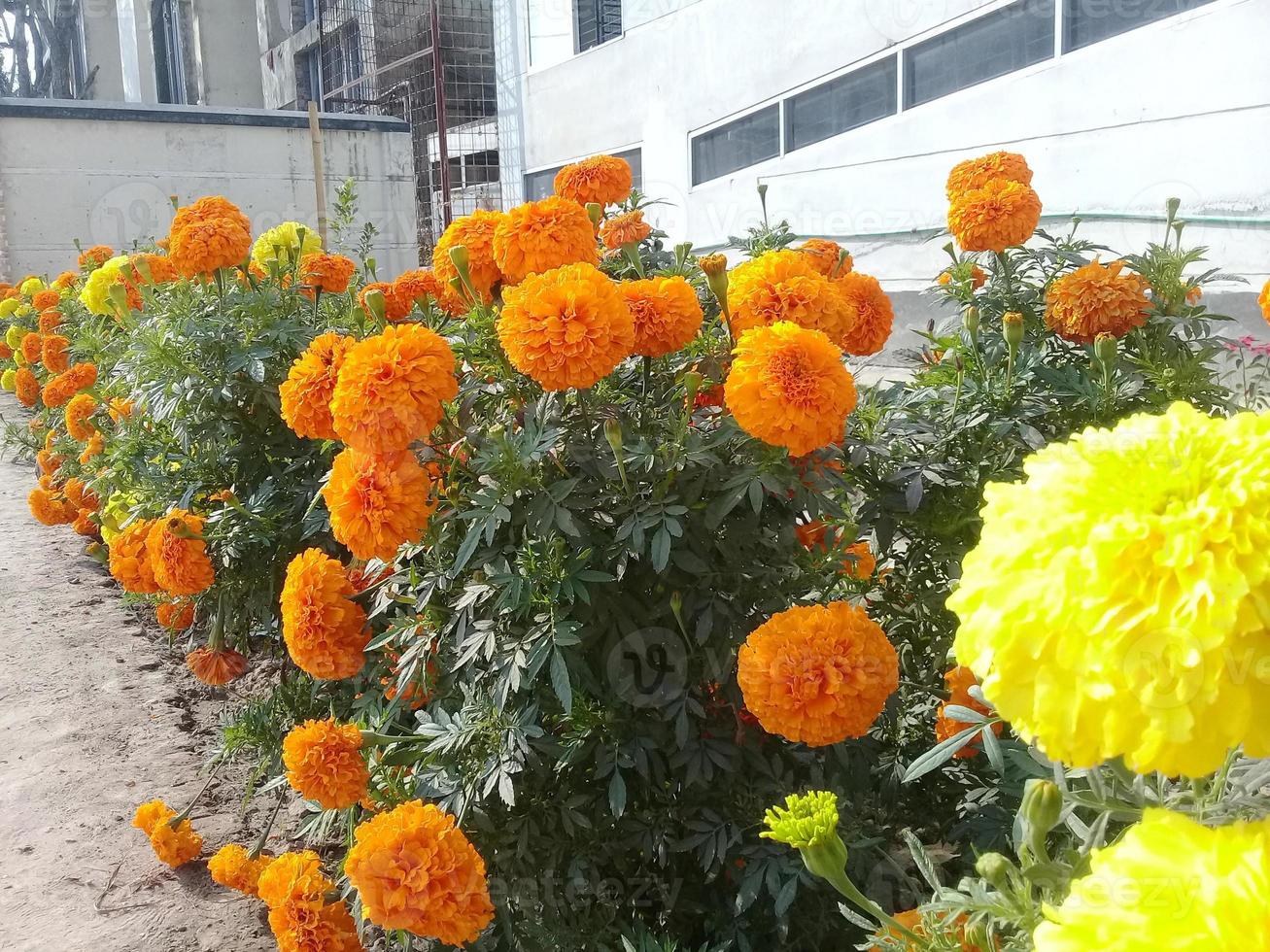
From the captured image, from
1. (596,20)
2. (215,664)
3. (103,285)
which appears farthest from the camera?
(596,20)

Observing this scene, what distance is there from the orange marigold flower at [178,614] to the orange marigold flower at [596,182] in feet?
5.18

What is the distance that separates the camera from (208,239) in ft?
8.13

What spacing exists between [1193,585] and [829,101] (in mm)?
6407

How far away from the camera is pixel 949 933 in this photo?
0.99 meters

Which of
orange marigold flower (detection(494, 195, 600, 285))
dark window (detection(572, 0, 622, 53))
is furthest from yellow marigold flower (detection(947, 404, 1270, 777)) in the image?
dark window (detection(572, 0, 622, 53))

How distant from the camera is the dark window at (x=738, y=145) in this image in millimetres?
6996

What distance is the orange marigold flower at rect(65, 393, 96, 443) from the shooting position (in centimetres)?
371

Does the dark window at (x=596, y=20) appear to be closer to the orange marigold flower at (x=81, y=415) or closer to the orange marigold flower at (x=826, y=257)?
the orange marigold flower at (x=81, y=415)

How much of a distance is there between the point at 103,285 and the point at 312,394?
2.11 meters

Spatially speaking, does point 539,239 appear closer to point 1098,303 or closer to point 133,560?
point 1098,303

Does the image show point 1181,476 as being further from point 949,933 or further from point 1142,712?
point 949,933

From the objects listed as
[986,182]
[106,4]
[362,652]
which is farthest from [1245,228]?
[106,4]

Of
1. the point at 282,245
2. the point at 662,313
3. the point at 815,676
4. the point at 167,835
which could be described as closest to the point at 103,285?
the point at 282,245

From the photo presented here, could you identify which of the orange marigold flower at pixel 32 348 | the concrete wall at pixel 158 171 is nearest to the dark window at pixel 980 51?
the orange marigold flower at pixel 32 348
